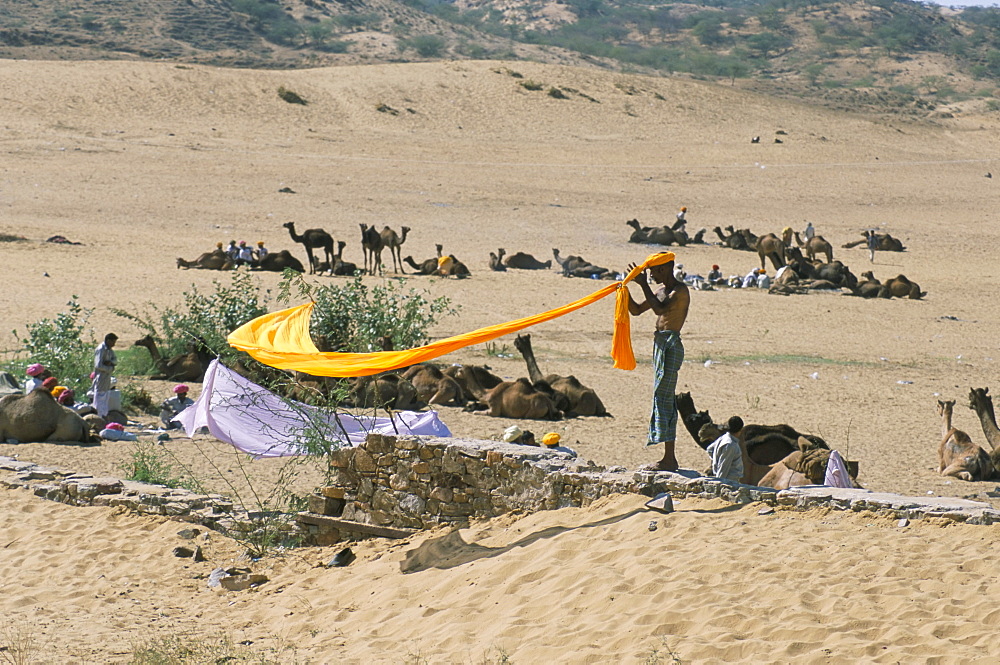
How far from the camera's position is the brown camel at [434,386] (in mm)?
14891

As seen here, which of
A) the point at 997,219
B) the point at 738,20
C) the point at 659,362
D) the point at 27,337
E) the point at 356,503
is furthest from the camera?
the point at 738,20

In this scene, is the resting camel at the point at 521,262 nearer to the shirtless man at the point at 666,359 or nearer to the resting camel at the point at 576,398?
the resting camel at the point at 576,398

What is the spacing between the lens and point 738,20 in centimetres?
9712

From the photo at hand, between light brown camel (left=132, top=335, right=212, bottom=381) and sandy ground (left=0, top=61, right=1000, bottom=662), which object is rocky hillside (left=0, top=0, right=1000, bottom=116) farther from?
light brown camel (left=132, top=335, right=212, bottom=381)

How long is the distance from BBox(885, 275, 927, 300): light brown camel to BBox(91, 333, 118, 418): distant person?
17.4 meters

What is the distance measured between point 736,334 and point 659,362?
41.0ft

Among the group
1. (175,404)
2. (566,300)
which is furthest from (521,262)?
(175,404)

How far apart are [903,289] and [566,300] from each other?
747 cm

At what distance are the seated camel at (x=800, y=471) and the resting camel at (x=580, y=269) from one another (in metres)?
16.2

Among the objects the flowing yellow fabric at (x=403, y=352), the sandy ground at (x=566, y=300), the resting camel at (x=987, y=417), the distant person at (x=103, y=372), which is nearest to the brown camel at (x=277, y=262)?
the sandy ground at (x=566, y=300)

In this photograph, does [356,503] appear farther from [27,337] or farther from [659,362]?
[27,337]

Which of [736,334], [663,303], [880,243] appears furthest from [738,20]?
[663,303]

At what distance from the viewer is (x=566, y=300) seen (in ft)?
77.3

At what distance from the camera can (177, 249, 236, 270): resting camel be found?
25.1 meters
